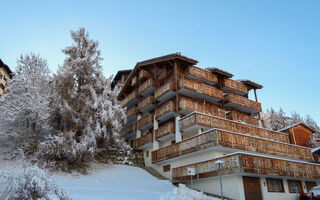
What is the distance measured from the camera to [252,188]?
18.3 metres

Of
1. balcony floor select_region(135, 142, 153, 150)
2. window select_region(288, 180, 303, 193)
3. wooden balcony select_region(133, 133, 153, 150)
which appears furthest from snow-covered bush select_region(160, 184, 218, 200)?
balcony floor select_region(135, 142, 153, 150)

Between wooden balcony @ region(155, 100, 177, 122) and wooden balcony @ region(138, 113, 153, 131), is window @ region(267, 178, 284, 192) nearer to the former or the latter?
wooden balcony @ region(155, 100, 177, 122)

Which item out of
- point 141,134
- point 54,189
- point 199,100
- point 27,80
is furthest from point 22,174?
point 141,134

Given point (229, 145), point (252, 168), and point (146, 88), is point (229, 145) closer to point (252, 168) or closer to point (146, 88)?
point (252, 168)

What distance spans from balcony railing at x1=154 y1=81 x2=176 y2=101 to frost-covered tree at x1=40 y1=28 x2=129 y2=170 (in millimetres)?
4874

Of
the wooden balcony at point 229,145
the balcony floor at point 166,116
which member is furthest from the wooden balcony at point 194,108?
the wooden balcony at point 229,145

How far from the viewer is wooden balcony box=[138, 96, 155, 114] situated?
3025cm

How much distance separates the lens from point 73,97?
2438 cm

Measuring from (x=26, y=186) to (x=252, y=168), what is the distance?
14.1 m

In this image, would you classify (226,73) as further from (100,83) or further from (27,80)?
(27,80)

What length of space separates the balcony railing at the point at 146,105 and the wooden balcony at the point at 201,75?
521 cm

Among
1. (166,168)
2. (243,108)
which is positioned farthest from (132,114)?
(243,108)

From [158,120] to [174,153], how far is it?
251 inches

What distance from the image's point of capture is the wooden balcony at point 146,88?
3133 centimetres
